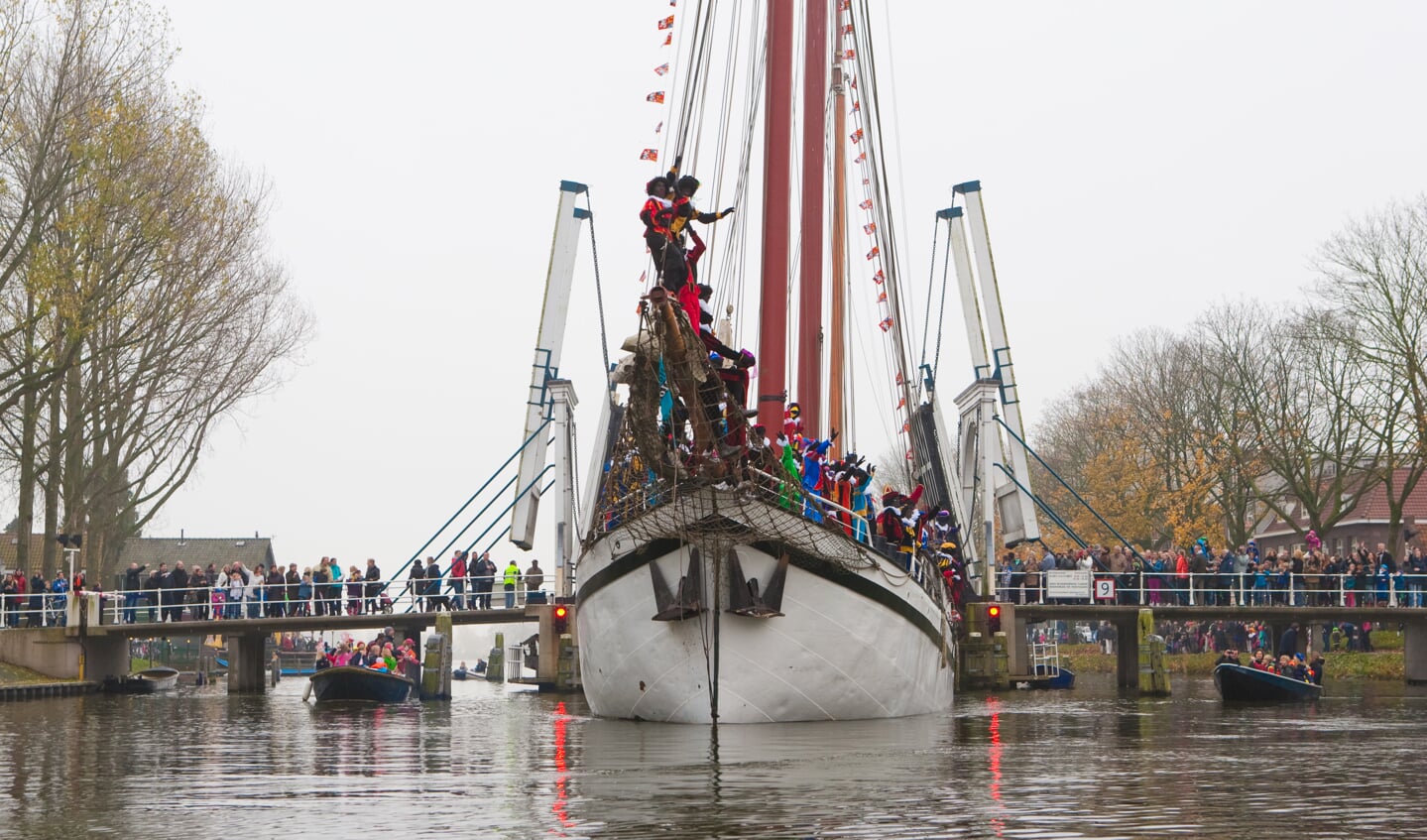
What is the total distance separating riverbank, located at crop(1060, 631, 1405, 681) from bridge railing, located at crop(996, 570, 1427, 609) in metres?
1.80

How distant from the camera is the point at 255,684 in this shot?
142 ft

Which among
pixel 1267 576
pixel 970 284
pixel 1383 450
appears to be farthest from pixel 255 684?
pixel 1383 450

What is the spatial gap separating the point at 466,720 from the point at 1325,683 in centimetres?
2609

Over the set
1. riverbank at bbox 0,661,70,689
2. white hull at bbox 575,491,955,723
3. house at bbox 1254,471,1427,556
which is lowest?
riverbank at bbox 0,661,70,689

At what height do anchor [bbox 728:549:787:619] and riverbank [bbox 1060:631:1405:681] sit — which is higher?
anchor [bbox 728:549:787:619]

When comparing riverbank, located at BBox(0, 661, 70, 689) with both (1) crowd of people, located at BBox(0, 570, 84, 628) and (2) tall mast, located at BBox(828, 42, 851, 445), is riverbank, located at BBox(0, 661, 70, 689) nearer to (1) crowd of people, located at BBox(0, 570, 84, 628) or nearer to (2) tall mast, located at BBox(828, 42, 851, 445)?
(1) crowd of people, located at BBox(0, 570, 84, 628)

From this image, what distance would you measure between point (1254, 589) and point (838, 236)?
13.6 meters

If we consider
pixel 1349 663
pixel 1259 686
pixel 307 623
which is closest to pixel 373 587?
pixel 307 623

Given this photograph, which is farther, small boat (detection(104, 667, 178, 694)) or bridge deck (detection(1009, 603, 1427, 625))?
bridge deck (detection(1009, 603, 1427, 625))

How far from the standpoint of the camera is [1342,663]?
48.4 meters

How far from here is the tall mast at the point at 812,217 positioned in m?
29.3

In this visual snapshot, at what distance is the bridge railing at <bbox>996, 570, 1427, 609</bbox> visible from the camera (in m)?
42.3

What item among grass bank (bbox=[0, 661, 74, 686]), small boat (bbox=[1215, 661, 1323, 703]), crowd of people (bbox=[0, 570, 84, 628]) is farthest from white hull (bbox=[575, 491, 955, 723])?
crowd of people (bbox=[0, 570, 84, 628])

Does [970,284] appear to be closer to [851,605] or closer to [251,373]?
[251,373]
